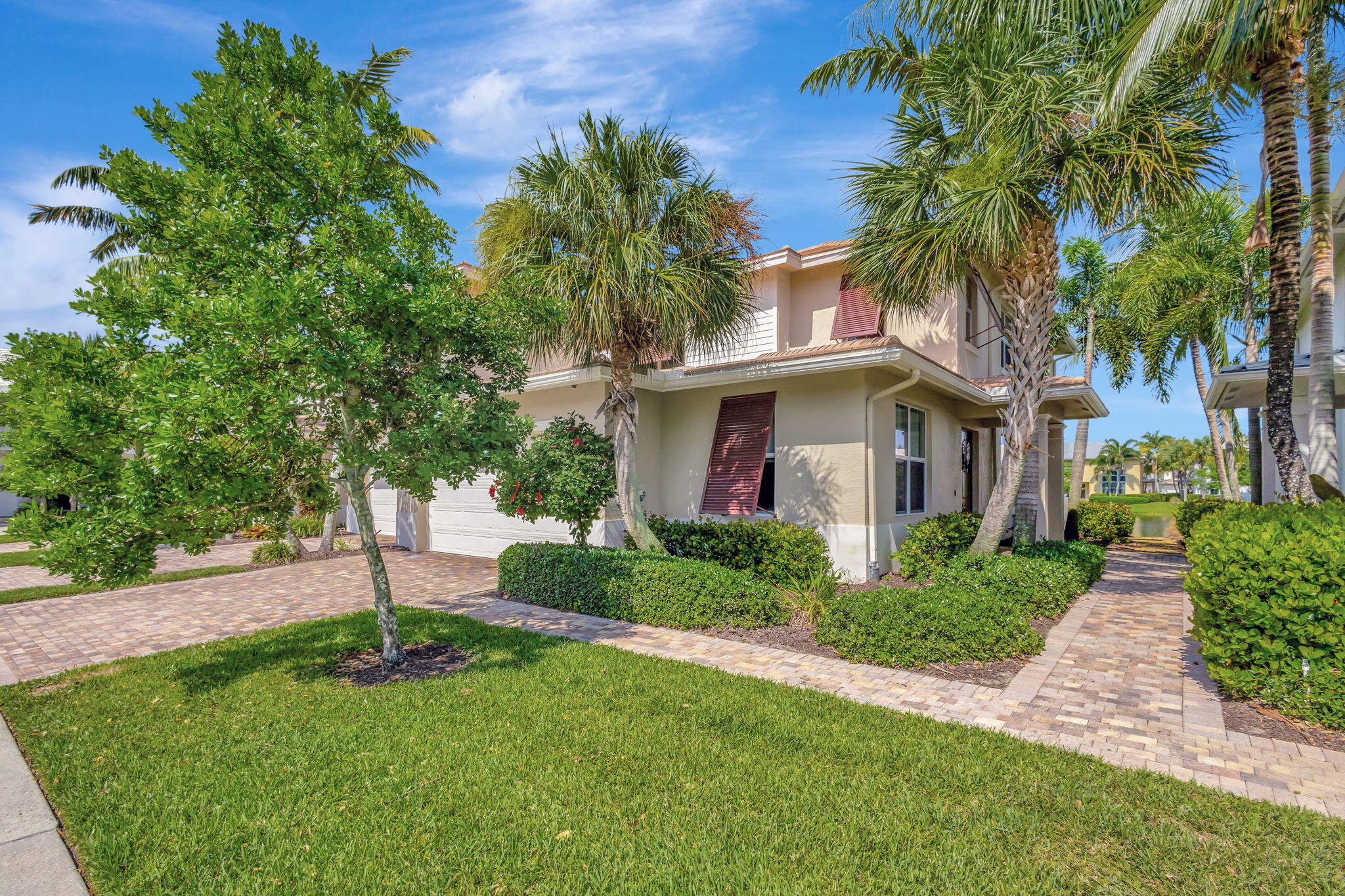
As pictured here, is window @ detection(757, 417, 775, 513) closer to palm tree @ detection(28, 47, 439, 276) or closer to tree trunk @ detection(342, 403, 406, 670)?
tree trunk @ detection(342, 403, 406, 670)

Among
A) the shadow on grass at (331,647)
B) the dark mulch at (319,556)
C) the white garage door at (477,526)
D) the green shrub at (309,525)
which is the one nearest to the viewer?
the shadow on grass at (331,647)

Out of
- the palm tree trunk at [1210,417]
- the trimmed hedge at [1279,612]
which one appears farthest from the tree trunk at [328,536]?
the palm tree trunk at [1210,417]

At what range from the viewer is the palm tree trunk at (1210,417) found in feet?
61.1

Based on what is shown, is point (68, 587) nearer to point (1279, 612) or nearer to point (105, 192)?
point (105, 192)

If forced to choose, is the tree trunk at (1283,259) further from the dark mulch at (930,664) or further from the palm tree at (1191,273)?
the palm tree at (1191,273)

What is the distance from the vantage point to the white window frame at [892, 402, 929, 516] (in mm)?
11258

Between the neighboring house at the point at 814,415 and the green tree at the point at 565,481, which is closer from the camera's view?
the green tree at the point at 565,481

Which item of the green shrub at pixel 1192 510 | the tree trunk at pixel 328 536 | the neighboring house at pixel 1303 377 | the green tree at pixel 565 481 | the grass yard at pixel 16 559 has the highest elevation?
the neighboring house at pixel 1303 377

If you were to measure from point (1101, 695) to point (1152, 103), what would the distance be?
22.5 ft

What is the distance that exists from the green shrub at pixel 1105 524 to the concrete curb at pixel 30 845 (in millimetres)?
22141

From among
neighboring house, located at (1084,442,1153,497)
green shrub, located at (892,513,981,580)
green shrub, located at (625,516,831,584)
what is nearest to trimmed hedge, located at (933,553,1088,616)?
green shrub, located at (892,513,981,580)

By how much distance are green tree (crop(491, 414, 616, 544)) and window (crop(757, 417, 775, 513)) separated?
2745mm

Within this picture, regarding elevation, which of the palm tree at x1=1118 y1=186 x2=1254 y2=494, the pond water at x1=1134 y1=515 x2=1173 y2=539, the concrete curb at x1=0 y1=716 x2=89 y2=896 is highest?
the palm tree at x1=1118 y1=186 x2=1254 y2=494

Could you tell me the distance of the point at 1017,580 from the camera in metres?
8.12
